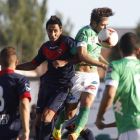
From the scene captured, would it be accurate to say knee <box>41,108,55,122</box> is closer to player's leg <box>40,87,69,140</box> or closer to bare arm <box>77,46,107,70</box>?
player's leg <box>40,87,69,140</box>

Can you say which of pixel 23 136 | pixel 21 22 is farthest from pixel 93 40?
pixel 21 22

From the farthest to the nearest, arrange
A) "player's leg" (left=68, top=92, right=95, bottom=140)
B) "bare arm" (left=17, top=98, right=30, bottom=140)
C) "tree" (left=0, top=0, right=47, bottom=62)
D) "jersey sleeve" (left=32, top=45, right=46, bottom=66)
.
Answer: "tree" (left=0, top=0, right=47, bottom=62), "jersey sleeve" (left=32, top=45, right=46, bottom=66), "player's leg" (left=68, top=92, right=95, bottom=140), "bare arm" (left=17, top=98, right=30, bottom=140)

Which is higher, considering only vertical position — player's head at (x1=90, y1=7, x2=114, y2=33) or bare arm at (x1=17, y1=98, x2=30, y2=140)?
player's head at (x1=90, y1=7, x2=114, y2=33)

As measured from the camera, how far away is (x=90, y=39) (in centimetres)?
740

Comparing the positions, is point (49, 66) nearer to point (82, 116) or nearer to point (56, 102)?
point (56, 102)

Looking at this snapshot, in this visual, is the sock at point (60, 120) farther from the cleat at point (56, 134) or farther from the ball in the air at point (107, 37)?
the ball in the air at point (107, 37)

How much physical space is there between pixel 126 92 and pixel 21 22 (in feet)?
192

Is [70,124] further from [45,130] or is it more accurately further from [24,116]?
[24,116]

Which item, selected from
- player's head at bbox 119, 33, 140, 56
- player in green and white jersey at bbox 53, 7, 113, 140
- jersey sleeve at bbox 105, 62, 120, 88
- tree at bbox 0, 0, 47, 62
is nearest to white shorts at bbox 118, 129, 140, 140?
jersey sleeve at bbox 105, 62, 120, 88

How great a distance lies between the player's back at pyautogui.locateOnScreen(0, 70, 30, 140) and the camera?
5289mm

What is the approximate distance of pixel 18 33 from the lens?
62375 millimetres

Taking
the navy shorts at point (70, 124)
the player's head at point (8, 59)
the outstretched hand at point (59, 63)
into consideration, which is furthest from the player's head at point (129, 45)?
the navy shorts at point (70, 124)

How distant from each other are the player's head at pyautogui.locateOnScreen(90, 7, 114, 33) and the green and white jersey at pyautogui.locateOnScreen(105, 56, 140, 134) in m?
2.52

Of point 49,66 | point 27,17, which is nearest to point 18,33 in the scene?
point 27,17
